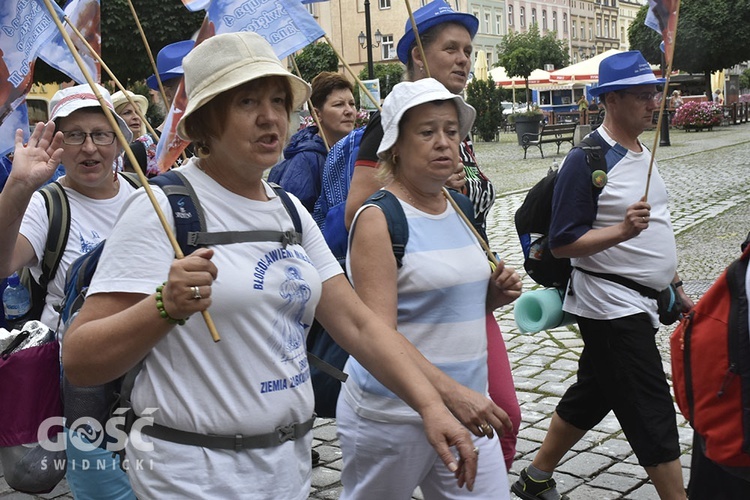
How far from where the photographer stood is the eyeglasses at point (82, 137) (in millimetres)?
3799

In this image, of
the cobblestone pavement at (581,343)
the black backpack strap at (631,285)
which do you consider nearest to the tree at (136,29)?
the cobblestone pavement at (581,343)

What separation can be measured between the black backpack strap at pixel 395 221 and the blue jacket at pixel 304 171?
226 cm

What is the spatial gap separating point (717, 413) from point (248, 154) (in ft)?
4.86

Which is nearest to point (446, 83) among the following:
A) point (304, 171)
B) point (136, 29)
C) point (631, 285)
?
point (631, 285)

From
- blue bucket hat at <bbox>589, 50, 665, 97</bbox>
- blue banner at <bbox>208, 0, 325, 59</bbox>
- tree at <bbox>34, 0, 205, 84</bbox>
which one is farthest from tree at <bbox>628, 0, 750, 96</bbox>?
blue banner at <bbox>208, 0, 325, 59</bbox>

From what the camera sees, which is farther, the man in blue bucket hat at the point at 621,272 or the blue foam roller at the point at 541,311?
the blue foam roller at the point at 541,311

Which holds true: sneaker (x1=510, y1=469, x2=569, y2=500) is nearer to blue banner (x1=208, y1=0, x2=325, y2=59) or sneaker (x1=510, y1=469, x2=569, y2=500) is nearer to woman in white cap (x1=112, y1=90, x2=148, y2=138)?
blue banner (x1=208, y1=0, x2=325, y2=59)

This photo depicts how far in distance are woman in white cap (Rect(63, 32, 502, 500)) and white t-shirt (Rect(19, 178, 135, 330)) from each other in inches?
51.8

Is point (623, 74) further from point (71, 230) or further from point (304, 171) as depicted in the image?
point (71, 230)

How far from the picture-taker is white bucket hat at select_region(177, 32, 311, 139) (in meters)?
2.37

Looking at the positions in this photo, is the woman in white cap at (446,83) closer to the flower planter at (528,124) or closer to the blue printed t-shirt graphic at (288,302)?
the blue printed t-shirt graphic at (288,302)

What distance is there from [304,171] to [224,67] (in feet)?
9.86

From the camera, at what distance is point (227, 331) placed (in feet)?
7.52

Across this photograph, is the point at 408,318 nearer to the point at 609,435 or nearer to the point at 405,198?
the point at 405,198
